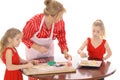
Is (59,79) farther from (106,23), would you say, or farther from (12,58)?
(106,23)

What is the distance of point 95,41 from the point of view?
9.28 ft

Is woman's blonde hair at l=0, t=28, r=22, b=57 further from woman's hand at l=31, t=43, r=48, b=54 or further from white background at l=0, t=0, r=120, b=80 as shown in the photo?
white background at l=0, t=0, r=120, b=80

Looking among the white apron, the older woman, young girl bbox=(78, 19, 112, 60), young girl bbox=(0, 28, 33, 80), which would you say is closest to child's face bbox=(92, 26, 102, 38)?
young girl bbox=(78, 19, 112, 60)

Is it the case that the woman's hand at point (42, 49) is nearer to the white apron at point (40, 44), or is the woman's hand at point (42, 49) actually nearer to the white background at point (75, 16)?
the white apron at point (40, 44)

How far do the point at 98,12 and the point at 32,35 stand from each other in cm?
116

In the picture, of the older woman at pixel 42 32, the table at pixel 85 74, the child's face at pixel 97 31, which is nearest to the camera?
the table at pixel 85 74

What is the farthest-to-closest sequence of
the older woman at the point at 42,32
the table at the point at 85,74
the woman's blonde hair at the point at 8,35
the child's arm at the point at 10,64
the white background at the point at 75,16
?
1. the white background at the point at 75,16
2. the older woman at the point at 42,32
3. the woman's blonde hair at the point at 8,35
4. the child's arm at the point at 10,64
5. the table at the point at 85,74

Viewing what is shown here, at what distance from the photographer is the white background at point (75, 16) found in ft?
11.2

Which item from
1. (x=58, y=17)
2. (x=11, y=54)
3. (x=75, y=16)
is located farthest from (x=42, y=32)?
(x=75, y=16)

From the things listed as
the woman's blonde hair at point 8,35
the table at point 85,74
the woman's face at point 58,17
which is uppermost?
the woman's face at point 58,17

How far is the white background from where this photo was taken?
340 centimetres

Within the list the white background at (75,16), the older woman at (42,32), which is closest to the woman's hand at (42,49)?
the older woman at (42,32)

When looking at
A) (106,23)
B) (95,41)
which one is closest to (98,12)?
(106,23)

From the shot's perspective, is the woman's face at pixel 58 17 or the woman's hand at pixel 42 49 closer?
the woman's face at pixel 58 17
